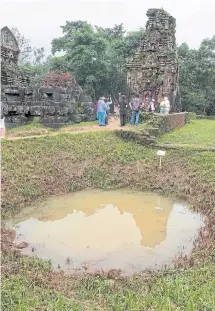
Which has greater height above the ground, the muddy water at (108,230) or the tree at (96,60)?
the tree at (96,60)

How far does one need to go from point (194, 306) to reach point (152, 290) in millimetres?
891

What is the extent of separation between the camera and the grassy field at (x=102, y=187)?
5.20m

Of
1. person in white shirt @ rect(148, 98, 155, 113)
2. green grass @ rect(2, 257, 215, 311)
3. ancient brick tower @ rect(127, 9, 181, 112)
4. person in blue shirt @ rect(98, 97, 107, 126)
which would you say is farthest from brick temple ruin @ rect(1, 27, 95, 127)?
green grass @ rect(2, 257, 215, 311)

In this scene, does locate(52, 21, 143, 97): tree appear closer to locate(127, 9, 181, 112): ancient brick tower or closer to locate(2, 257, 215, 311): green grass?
locate(127, 9, 181, 112): ancient brick tower

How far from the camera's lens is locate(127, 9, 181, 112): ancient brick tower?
2125 centimetres

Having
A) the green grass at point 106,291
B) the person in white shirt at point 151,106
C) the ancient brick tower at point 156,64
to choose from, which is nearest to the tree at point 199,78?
the ancient brick tower at point 156,64

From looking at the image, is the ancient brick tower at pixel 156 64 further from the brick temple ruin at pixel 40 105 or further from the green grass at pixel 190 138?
the brick temple ruin at pixel 40 105

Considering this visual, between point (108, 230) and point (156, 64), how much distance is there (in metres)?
14.8

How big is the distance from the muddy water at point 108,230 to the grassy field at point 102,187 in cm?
41

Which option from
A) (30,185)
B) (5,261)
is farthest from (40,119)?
(5,261)

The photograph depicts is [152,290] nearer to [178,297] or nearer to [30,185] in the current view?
[178,297]

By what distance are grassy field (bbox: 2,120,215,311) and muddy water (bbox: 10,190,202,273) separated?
414mm

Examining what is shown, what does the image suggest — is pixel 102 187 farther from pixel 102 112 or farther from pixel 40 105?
pixel 40 105

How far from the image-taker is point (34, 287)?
5.71m
